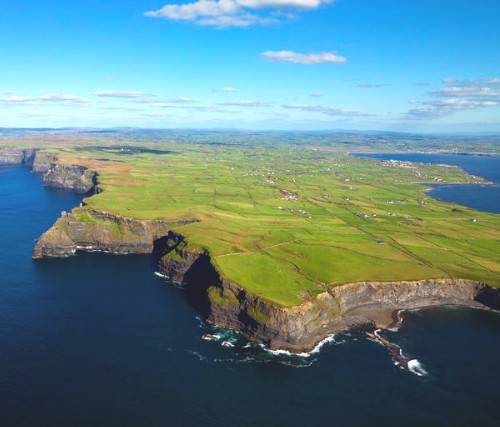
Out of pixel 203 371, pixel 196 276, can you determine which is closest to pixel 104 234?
pixel 196 276

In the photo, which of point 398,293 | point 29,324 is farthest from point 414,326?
point 29,324

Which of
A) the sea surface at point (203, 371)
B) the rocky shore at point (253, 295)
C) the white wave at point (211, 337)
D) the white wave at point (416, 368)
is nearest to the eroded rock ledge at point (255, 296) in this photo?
the rocky shore at point (253, 295)

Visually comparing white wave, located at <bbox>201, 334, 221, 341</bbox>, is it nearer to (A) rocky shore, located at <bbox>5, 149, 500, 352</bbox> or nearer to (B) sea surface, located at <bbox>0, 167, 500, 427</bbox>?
(B) sea surface, located at <bbox>0, 167, 500, 427</bbox>

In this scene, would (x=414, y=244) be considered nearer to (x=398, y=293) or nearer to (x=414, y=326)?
(x=398, y=293)

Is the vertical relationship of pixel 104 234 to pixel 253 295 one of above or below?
above

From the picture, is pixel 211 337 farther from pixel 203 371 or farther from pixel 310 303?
pixel 310 303

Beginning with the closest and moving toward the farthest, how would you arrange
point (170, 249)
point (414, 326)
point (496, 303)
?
point (414, 326) < point (496, 303) < point (170, 249)
